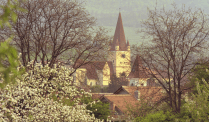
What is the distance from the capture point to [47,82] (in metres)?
14.1

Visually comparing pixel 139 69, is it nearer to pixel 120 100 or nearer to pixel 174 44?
pixel 174 44

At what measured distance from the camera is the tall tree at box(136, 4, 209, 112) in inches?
770

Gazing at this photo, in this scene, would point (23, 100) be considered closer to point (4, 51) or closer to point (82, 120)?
point (82, 120)

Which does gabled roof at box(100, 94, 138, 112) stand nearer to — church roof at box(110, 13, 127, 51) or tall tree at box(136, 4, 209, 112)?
tall tree at box(136, 4, 209, 112)

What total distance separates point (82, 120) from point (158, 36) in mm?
9415

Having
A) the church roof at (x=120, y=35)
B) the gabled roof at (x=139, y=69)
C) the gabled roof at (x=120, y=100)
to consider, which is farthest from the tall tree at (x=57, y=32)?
the church roof at (x=120, y=35)

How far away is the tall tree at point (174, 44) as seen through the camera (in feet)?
64.2

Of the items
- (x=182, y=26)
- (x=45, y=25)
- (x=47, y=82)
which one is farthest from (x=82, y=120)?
(x=45, y=25)

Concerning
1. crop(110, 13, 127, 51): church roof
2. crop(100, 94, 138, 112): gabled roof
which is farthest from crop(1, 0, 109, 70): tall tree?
crop(110, 13, 127, 51): church roof

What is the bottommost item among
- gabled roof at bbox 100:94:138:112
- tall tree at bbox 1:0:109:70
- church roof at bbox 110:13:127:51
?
gabled roof at bbox 100:94:138:112

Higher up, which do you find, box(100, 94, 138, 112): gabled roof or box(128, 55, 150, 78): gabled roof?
box(128, 55, 150, 78): gabled roof

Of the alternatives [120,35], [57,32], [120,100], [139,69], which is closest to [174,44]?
[139,69]

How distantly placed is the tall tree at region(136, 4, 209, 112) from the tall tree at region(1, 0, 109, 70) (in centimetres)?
566

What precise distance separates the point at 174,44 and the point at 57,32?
9739 millimetres
